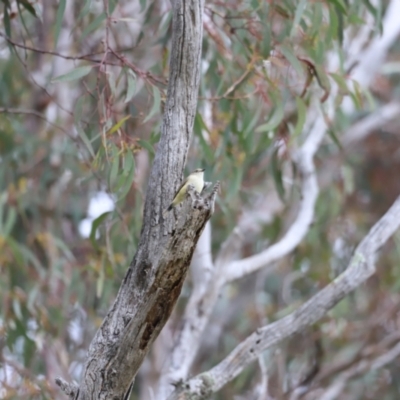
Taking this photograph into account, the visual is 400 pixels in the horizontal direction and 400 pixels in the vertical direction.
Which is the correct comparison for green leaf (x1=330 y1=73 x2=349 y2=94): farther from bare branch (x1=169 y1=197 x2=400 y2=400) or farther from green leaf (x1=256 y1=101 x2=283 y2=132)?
bare branch (x1=169 y1=197 x2=400 y2=400)

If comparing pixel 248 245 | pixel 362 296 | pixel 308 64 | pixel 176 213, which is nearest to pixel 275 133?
pixel 308 64

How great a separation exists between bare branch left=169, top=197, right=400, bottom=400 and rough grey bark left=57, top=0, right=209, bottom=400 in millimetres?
474

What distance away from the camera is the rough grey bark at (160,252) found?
1.46 meters

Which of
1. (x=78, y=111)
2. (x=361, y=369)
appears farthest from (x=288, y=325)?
(x=361, y=369)

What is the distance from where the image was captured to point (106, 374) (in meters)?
1.56

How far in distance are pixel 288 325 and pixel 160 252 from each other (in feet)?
2.60

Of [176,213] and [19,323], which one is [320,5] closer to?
[176,213]

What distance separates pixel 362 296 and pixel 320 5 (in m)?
3.79

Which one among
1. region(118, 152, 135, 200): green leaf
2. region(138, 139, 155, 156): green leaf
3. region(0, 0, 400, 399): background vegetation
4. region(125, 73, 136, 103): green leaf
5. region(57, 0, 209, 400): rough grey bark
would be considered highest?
region(0, 0, 400, 399): background vegetation

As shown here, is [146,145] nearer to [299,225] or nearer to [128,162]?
[128,162]

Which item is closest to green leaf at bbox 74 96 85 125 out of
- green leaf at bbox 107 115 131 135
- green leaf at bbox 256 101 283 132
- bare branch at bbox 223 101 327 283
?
green leaf at bbox 107 115 131 135

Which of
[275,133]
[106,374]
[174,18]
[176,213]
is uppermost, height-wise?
[275,133]

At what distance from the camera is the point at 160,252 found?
147 cm

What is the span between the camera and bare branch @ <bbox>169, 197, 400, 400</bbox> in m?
2.04
